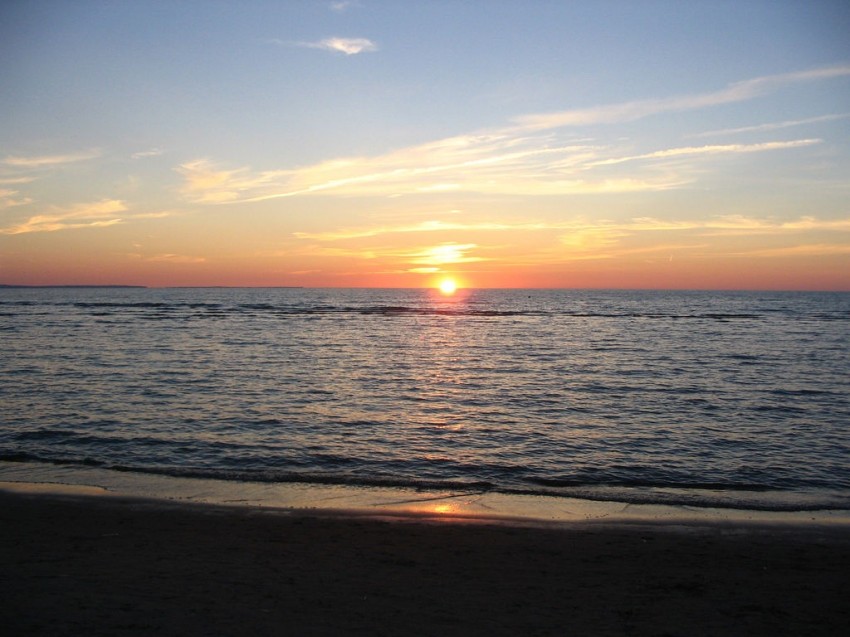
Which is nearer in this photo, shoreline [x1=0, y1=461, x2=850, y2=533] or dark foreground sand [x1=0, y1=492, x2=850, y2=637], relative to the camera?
dark foreground sand [x1=0, y1=492, x2=850, y2=637]

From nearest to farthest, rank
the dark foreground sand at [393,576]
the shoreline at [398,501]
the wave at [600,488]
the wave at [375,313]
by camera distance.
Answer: the dark foreground sand at [393,576]
the shoreline at [398,501]
the wave at [600,488]
the wave at [375,313]

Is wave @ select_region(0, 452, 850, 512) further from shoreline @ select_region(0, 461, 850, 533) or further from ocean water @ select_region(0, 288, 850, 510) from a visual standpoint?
shoreline @ select_region(0, 461, 850, 533)

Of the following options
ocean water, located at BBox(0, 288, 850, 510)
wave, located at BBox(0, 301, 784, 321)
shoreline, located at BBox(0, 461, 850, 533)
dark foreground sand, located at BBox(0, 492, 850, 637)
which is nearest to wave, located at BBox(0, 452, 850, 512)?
ocean water, located at BBox(0, 288, 850, 510)

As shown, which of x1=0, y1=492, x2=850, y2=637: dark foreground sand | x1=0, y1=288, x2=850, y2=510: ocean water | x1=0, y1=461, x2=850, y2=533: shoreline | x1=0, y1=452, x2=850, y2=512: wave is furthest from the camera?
x1=0, y1=288, x2=850, y2=510: ocean water

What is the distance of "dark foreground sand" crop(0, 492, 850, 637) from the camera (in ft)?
21.8

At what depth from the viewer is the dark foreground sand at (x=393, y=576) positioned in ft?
21.8

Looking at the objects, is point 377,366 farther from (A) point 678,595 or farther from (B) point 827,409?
(A) point 678,595

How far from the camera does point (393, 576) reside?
7.95 m

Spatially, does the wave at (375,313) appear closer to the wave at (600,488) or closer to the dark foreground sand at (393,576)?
the wave at (600,488)

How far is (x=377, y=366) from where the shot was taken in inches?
1341

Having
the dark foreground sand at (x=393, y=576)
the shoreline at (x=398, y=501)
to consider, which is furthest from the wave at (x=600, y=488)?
the dark foreground sand at (x=393, y=576)

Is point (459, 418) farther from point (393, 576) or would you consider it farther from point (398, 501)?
point (393, 576)

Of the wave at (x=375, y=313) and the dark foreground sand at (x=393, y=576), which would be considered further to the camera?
the wave at (x=375, y=313)

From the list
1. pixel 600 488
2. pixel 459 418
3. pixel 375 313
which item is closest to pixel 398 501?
pixel 600 488
